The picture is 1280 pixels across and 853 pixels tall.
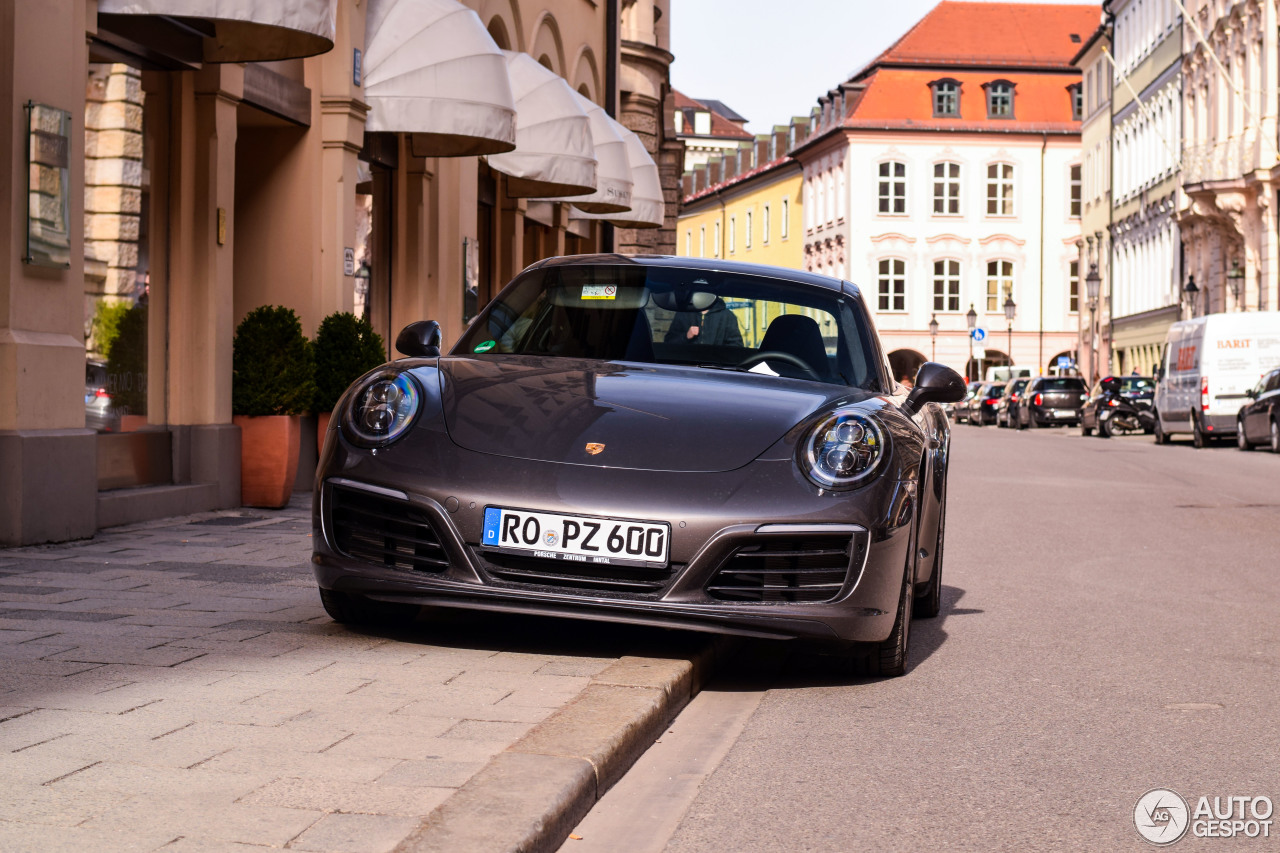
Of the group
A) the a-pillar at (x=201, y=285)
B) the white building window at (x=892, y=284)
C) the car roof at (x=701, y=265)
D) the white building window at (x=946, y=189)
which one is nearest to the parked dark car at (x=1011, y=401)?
the white building window at (x=892, y=284)

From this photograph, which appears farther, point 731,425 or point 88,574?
point 88,574

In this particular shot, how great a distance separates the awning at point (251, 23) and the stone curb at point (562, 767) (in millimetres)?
6220

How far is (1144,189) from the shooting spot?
6469 cm

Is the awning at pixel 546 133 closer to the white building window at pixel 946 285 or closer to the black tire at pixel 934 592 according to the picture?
the black tire at pixel 934 592

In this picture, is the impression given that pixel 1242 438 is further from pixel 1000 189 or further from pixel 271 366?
pixel 1000 189

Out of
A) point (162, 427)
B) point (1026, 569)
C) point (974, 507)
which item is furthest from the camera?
point (974, 507)

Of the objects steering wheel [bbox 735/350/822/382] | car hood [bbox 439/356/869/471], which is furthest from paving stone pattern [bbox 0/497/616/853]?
steering wheel [bbox 735/350/822/382]

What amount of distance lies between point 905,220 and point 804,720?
263 feet

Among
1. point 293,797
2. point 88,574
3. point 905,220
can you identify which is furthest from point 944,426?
point 905,220

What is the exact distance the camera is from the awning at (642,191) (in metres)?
27.5

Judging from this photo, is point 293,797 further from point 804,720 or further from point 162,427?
point 162,427

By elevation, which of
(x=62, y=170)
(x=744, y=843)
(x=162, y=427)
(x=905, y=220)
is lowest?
(x=744, y=843)

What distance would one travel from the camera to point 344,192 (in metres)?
14.8

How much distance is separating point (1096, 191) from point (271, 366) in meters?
66.2
